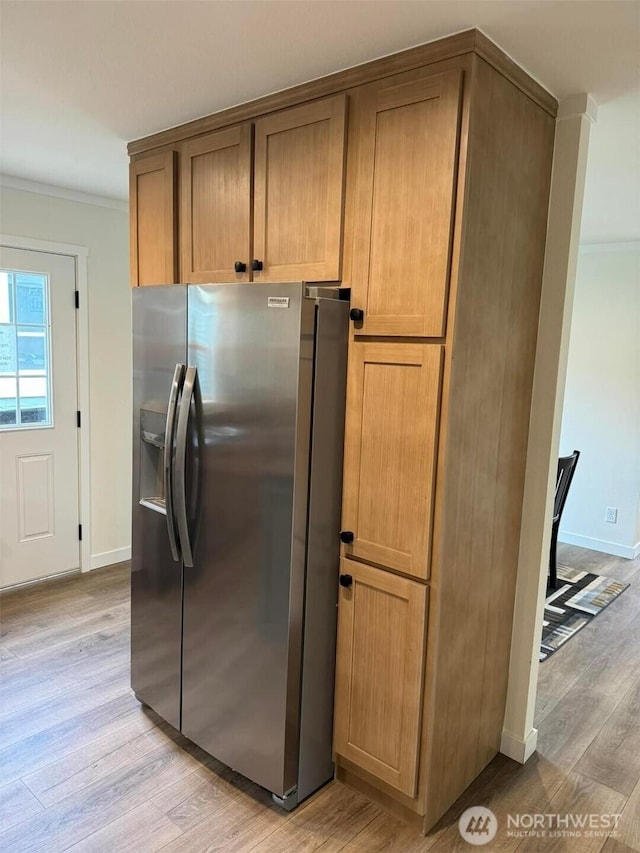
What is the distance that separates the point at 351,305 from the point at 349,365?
7.5 inches

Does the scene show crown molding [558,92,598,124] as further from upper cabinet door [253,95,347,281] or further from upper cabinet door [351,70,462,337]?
upper cabinet door [253,95,347,281]

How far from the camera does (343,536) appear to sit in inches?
77.9

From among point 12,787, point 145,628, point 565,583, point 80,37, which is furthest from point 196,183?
point 565,583

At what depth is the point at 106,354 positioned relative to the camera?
12.8 feet

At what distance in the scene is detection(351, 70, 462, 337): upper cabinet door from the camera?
5.42ft

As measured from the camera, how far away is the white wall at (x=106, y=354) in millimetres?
3648

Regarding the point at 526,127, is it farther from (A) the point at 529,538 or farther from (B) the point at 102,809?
(B) the point at 102,809

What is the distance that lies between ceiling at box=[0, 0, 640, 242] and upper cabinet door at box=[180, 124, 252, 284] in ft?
0.42

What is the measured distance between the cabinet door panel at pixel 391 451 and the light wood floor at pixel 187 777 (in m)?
0.92

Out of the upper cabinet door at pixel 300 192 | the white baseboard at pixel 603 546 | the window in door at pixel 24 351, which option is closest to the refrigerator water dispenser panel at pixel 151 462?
the upper cabinet door at pixel 300 192

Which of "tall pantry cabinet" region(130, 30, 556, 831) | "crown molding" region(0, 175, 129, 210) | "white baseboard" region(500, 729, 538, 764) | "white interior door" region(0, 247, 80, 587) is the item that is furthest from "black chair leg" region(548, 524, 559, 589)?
"crown molding" region(0, 175, 129, 210)

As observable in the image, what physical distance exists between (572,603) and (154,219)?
3.32 meters

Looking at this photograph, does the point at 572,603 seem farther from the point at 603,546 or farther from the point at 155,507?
the point at 155,507

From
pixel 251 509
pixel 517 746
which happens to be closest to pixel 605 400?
pixel 517 746
